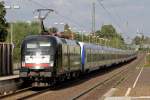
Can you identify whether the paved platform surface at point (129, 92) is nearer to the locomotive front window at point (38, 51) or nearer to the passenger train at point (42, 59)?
the passenger train at point (42, 59)

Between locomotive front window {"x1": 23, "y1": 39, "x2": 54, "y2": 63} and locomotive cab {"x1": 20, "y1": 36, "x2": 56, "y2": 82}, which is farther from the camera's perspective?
locomotive front window {"x1": 23, "y1": 39, "x2": 54, "y2": 63}

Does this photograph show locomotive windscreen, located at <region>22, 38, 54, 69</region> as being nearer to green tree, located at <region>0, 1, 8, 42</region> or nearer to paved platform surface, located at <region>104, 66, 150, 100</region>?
paved platform surface, located at <region>104, 66, 150, 100</region>

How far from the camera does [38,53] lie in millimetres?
29938

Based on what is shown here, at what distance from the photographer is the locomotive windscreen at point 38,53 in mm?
29547

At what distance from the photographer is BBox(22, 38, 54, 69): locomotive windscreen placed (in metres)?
29.5

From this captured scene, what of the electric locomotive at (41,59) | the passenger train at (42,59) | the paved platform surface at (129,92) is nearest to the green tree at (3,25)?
the paved platform surface at (129,92)

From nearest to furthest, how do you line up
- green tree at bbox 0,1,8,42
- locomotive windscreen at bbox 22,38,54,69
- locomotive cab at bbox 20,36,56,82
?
locomotive cab at bbox 20,36,56,82
locomotive windscreen at bbox 22,38,54,69
green tree at bbox 0,1,8,42

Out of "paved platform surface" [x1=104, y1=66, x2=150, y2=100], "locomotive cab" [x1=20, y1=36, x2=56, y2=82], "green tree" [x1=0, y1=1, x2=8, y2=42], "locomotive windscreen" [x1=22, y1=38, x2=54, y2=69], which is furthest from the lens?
"green tree" [x1=0, y1=1, x2=8, y2=42]

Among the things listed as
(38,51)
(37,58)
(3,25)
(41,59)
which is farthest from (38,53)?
(3,25)

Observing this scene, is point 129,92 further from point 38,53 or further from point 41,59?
point 38,53

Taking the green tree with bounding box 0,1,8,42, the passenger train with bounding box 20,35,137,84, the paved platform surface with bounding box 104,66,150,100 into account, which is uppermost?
the green tree with bounding box 0,1,8,42

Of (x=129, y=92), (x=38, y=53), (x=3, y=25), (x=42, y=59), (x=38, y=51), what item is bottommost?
(x=129, y=92)

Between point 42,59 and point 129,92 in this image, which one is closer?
point 129,92

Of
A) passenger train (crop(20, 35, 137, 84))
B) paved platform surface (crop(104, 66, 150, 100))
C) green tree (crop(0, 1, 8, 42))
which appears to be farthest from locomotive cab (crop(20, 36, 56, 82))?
green tree (crop(0, 1, 8, 42))
